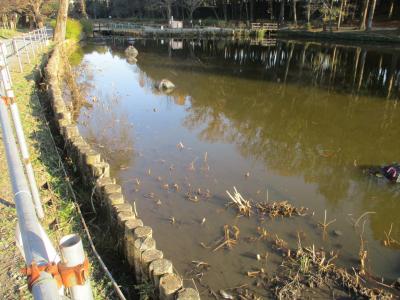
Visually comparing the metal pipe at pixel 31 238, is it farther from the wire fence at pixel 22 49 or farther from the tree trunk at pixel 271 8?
the tree trunk at pixel 271 8

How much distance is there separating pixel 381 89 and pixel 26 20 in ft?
150

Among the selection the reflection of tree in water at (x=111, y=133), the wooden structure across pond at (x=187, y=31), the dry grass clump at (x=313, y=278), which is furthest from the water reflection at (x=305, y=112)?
the wooden structure across pond at (x=187, y=31)

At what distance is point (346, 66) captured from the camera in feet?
71.8

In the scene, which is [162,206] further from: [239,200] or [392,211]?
[392,211]

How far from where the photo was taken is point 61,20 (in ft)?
81.5

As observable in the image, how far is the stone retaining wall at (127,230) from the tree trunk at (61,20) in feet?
66.5

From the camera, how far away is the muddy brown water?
5883mm

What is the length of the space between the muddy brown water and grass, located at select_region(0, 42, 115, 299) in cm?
142

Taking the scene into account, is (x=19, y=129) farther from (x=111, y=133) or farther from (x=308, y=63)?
(x=308, y=63)

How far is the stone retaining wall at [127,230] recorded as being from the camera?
3.71 m

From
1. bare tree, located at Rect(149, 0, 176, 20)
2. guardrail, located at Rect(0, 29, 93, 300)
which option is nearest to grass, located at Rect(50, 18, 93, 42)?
bare tree, located at Rect(149, 0, 176, 20)

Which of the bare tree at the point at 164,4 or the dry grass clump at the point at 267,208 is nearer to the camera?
the dry grass clump at the point at 267,208

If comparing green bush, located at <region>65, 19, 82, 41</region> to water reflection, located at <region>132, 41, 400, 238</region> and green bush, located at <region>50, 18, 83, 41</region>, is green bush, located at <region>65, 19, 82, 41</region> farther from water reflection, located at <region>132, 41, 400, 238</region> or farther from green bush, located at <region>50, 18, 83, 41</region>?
water reflection, located at <region>132, 41, 400, 238</region>

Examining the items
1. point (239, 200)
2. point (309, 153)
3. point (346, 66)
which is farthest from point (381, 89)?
point (239, 200)
